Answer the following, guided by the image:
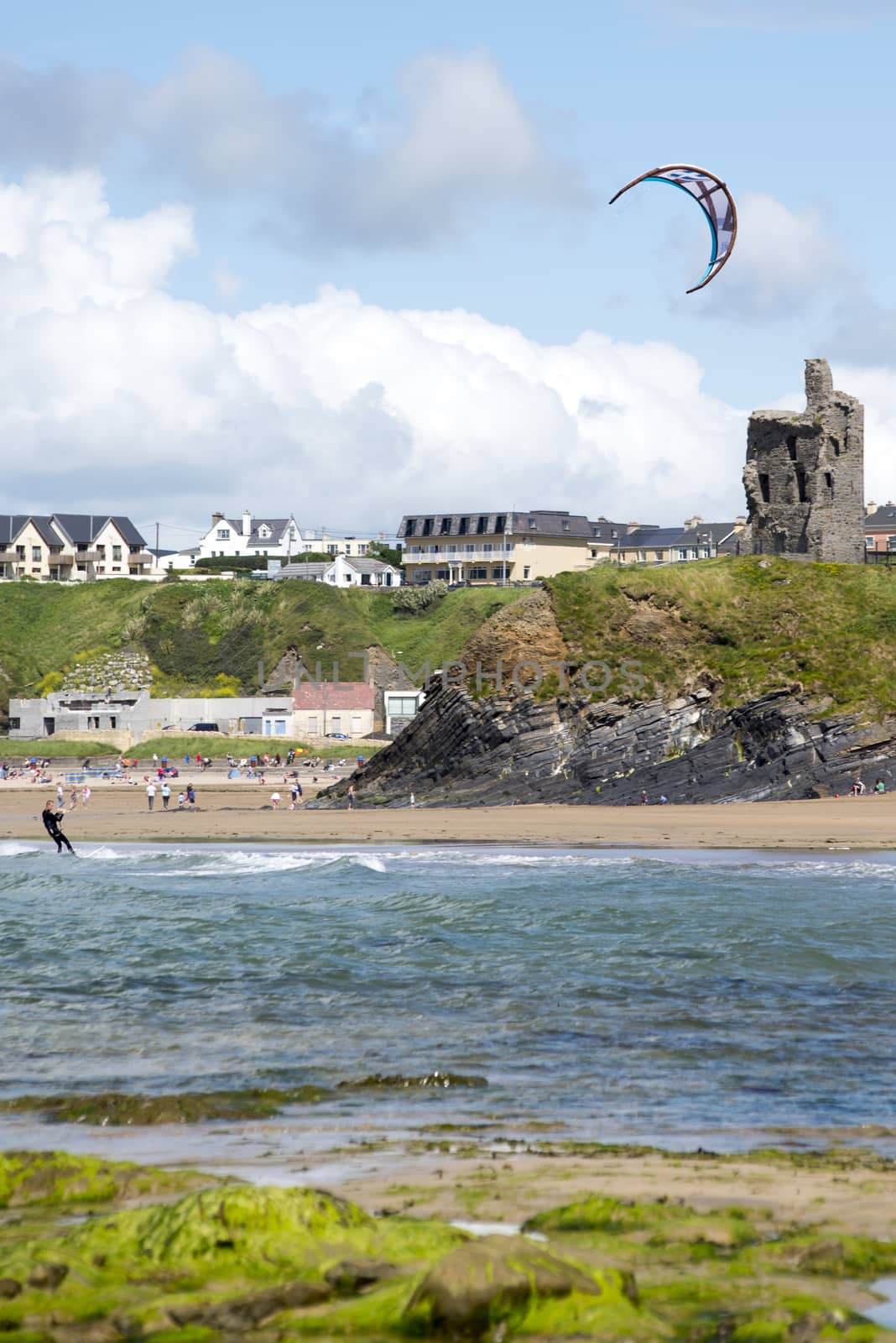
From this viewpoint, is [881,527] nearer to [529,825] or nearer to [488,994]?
[529,825]

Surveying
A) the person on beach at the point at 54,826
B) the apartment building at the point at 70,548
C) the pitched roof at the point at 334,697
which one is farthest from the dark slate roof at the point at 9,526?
the person on beach at the point at 54,826

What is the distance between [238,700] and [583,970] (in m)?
76.4

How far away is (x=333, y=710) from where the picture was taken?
3573 inches

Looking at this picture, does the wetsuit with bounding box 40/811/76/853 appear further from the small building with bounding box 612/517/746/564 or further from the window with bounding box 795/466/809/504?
the small building with bounding box 612/517/746/564

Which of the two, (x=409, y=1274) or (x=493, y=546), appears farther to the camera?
(x=493, y=546)

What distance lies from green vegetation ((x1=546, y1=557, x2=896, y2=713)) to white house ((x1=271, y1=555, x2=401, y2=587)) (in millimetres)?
74491

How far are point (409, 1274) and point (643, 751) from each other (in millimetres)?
46734

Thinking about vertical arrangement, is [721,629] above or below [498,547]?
Result: below

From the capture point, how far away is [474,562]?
129 meters

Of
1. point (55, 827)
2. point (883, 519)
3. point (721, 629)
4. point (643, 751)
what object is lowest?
point (55, 827)

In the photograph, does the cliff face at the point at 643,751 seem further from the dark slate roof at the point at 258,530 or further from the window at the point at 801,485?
the dark slate roof at the point at 258,530

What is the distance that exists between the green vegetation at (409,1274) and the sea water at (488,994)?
295 centimetres

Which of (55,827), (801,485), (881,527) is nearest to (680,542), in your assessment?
(881,527)

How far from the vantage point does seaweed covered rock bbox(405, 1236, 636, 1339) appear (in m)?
5.78
